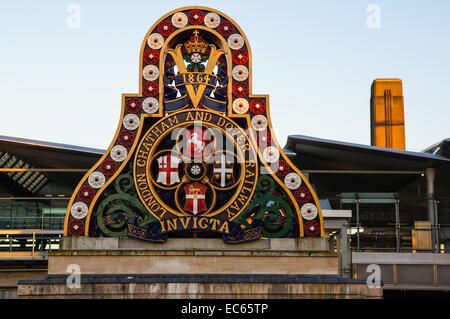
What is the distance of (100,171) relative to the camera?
29.2m

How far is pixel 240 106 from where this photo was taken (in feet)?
98.7

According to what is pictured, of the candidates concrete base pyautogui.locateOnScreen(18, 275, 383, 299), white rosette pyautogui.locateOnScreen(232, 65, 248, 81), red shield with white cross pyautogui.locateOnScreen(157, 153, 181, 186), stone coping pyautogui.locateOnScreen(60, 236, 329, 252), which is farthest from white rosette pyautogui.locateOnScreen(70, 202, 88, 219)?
white rosette pyautogui.locateOnScreen(232, 65, 248, 81)

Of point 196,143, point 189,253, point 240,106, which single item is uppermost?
point 240,106

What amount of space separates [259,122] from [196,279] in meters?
7.99

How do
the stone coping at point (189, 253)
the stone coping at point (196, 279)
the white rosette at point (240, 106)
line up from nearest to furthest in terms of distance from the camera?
the stone coping at point (196, 279)
the stone coping at point (189, 253)
the white rosette at point (240, 106)

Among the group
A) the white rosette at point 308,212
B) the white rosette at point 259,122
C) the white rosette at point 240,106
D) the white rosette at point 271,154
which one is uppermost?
the white rosette at point 240,106

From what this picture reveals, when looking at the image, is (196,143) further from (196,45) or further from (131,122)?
(196,45)

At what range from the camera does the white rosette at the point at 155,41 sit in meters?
30.7

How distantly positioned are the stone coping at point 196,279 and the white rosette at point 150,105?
7.71 meters

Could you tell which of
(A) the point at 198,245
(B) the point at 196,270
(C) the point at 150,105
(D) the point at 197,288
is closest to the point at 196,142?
(C) the point at 150,105

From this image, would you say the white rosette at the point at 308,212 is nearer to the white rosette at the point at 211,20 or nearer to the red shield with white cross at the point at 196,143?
the red shield with white cross at the point at 196,143

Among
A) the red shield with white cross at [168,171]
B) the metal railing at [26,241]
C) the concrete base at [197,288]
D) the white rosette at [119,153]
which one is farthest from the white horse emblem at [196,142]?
the metal railing at [26,241]

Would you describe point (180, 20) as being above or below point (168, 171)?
above

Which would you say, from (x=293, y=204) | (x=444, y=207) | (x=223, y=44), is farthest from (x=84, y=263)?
(x=444, y=207)
